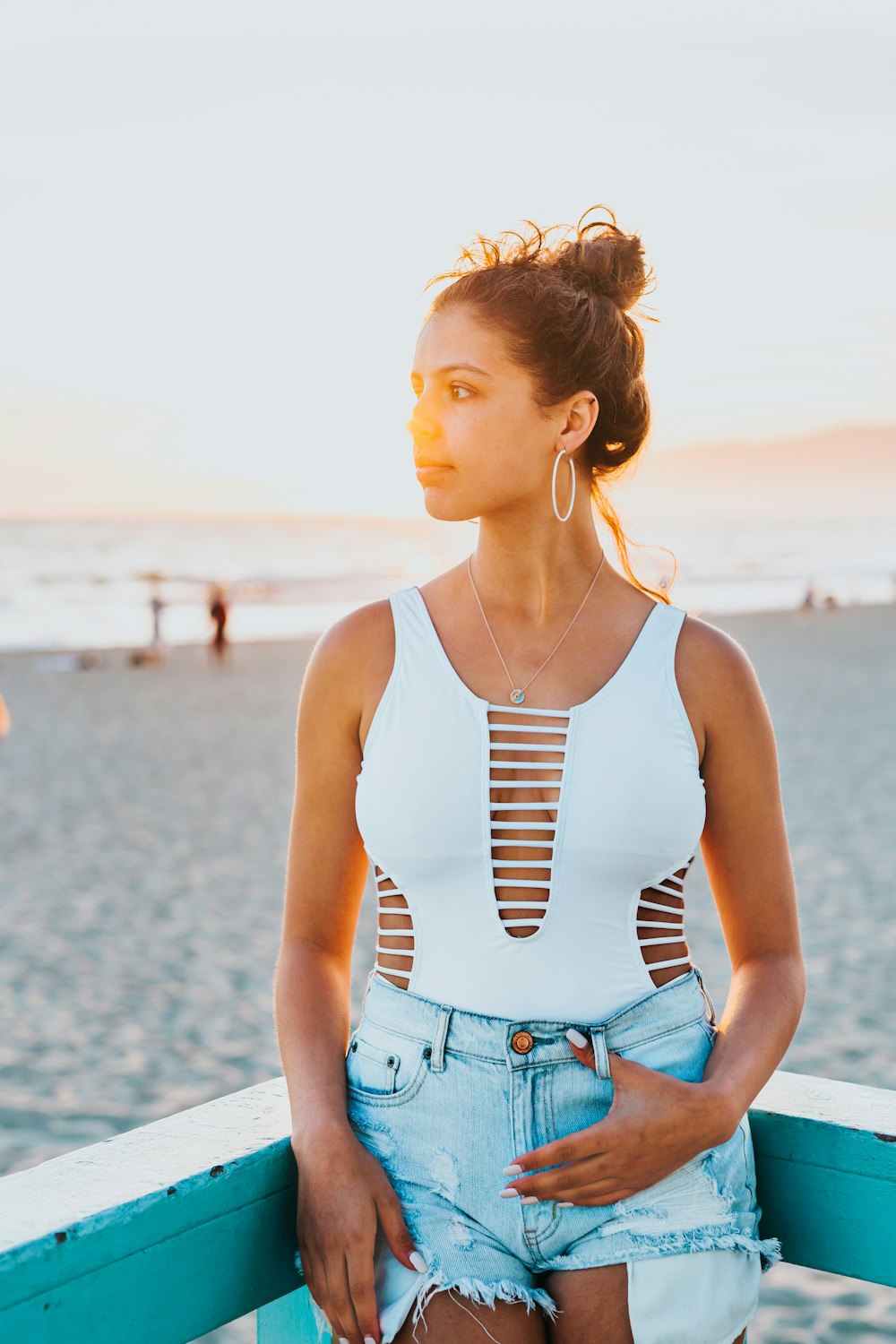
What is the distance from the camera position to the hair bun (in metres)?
1.80

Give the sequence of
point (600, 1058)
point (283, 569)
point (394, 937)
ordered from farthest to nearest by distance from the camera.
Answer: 1. point (283, 569)
2. point (394, 937)
3. point (600, 1058)

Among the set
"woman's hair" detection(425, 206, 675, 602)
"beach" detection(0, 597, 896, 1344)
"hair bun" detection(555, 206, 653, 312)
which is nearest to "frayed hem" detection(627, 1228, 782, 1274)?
"woman's hair" detection(425, 206, 675, 602)

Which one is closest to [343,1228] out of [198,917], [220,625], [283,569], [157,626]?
[198,917]

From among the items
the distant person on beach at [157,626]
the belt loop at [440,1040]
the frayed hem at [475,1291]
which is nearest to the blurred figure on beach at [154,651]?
the distant person on beach at [157,626]

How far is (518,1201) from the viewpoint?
1422mm

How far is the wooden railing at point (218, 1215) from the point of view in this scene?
116 centimetres

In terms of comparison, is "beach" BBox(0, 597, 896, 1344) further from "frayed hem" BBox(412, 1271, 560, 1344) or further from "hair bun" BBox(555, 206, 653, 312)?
"hair bun" BBox(555, 206, 653, 312)

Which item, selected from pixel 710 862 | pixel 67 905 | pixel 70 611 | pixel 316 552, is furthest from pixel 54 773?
pixel 316 552

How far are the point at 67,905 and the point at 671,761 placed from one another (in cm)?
759

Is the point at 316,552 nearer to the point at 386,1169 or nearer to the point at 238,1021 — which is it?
the point at 238,1021

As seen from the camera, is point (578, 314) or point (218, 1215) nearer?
point (218, 1215)

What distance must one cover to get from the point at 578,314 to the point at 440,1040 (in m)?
0.94

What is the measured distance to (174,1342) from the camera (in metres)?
1.28

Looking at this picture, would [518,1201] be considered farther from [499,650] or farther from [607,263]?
[607,263]
